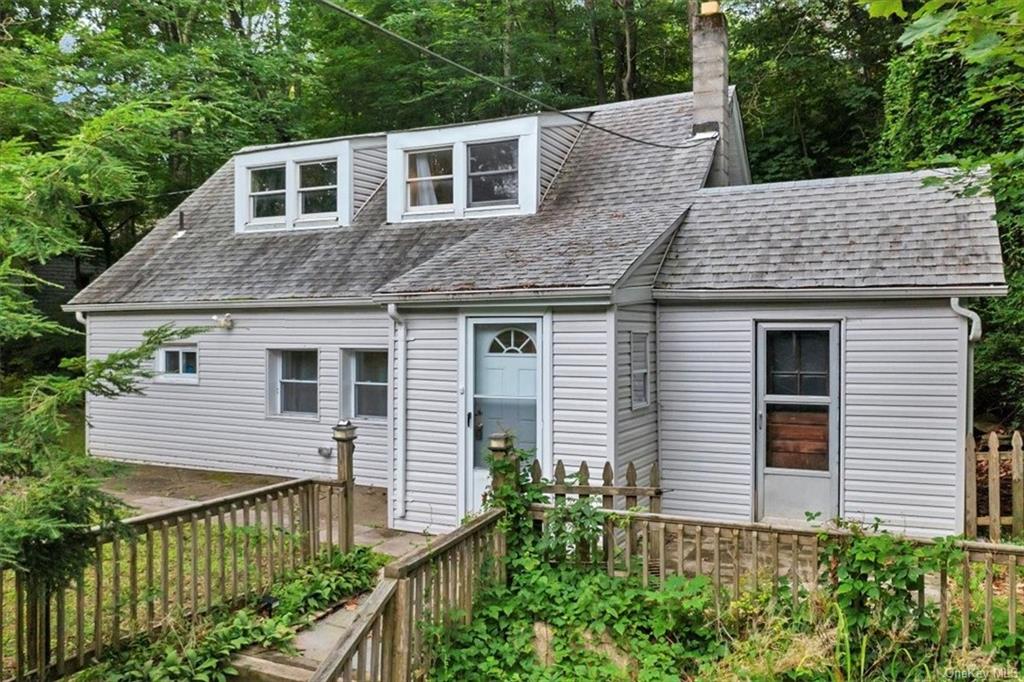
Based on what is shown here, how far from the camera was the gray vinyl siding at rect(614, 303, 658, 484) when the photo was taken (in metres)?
7.43

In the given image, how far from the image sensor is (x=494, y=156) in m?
10.8

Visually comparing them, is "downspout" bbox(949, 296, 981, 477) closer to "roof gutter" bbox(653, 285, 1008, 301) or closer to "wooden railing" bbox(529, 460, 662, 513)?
"roof gutter" bbox(653, 285, 1008, 301)

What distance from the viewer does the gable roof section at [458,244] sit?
8.12 metres

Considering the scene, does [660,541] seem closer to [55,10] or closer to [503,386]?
[503,386]

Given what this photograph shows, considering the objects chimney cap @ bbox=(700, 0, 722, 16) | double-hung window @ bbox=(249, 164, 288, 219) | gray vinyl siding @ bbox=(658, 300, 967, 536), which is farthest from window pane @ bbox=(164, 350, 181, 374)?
chimney cap @ bbox=(700, 0, 722, 16)

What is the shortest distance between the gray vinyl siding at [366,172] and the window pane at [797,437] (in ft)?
24.8

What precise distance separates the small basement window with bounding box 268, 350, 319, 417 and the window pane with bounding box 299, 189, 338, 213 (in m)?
2.62

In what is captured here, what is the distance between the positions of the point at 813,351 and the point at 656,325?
5.72ft

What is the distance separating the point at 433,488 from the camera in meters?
8.12

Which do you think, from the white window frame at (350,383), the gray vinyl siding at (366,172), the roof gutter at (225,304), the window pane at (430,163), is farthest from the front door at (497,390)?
the gray vinyl siding at (366,172)

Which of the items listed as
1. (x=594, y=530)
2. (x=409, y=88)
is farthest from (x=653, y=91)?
(x=594, y=530)

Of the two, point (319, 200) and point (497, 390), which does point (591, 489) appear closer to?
point (497, 390)

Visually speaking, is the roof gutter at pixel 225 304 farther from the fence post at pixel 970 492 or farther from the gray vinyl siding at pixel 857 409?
the fence post at pixel 970 492

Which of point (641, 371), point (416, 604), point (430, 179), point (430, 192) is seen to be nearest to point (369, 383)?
point (430, 192)
